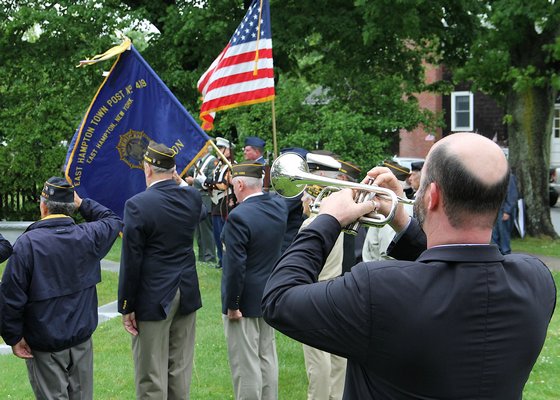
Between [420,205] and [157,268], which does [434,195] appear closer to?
[420,205]

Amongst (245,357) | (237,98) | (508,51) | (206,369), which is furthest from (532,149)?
(245,357)

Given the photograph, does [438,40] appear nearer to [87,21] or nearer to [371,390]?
[87,21]

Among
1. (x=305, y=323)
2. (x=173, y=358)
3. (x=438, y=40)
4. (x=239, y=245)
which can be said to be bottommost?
(x=173, y=358)

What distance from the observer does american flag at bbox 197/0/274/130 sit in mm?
8547

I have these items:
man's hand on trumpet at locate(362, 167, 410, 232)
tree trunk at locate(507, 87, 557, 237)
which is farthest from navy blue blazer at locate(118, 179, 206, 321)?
tree trunk at locate(507, 87, 557, 237)

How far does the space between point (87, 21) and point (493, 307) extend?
16181mm

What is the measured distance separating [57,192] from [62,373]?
1.28 metres

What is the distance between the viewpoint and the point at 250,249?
630 cm

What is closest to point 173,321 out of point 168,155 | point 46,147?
point 168,155

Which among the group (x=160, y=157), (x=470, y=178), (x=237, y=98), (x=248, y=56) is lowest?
(x=160, y=157)

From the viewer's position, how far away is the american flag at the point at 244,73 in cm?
855

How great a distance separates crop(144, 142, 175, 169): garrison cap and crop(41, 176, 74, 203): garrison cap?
73cm

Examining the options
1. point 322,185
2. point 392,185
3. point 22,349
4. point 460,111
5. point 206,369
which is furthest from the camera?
point 460,111

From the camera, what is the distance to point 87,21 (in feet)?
55.9
